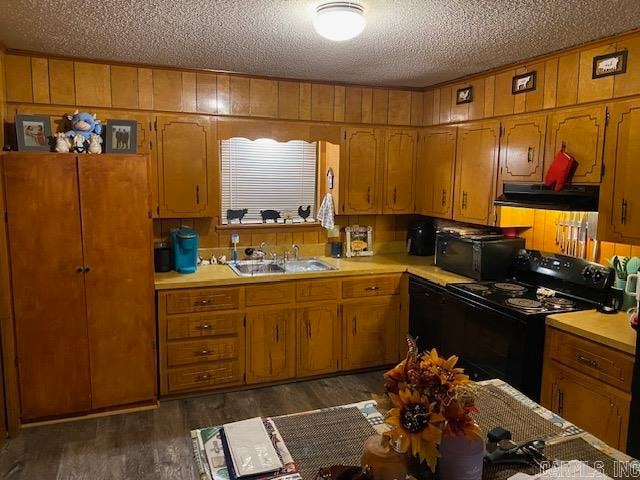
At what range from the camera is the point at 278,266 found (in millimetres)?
4086

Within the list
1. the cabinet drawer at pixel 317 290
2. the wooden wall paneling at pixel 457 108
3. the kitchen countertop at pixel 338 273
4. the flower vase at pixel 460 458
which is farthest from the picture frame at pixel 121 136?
the flower vase at pixel 460 458

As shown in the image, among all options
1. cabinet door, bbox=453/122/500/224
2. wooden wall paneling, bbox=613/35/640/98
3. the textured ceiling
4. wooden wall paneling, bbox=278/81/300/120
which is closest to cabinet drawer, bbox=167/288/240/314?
wooden wall paneling, bbox=278/81/300/120

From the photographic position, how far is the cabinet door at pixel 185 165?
3555mm

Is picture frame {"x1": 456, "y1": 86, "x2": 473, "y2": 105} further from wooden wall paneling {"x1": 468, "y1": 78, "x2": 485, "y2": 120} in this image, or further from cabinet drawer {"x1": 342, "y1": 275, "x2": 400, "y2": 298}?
cabinet drawer {"x1": 342, "y1": 275, "x2": 400, "y2": 298}

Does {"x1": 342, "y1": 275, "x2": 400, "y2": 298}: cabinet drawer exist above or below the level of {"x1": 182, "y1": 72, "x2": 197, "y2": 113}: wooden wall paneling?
below

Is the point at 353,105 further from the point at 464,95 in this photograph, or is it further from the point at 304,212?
the point at 304,212

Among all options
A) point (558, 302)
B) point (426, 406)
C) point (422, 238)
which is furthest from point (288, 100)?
point (426, 406)

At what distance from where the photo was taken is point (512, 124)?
3.34 m

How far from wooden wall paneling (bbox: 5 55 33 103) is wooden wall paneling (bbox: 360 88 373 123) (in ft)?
8.17

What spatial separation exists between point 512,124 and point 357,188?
1369mm

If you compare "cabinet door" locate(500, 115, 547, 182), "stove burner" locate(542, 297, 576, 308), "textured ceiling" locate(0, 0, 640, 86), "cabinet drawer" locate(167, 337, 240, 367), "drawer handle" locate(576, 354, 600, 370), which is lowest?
"cabinet drawer" locate(167, 337, 240, 367)

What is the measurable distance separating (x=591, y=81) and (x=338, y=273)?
2095 mm

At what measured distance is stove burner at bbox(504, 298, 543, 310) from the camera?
280 centimetres

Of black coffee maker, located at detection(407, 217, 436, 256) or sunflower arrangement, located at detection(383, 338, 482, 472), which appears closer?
sunflower arrangement, located at detection(383, 338, 482, 472)
